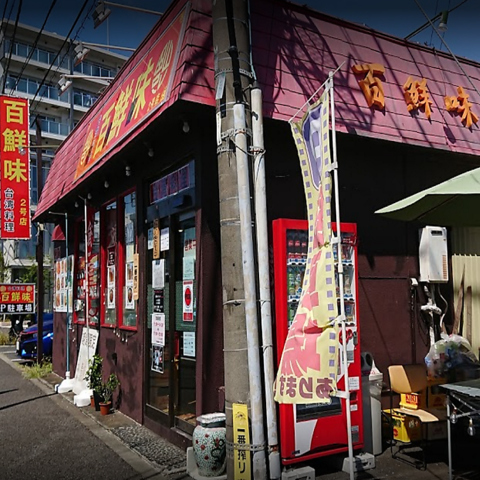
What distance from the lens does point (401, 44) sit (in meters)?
7.44

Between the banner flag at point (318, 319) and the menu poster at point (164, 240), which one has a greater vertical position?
the menu poster at point (164, 240)

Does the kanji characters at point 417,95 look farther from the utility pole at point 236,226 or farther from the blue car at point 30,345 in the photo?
the blue car at point 30,345

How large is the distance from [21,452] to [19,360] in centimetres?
1057

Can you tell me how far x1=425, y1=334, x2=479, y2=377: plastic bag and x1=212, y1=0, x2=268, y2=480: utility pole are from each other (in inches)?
111

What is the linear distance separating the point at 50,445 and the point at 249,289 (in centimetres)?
382

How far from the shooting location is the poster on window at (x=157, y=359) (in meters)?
7.39

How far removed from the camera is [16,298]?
16969mm

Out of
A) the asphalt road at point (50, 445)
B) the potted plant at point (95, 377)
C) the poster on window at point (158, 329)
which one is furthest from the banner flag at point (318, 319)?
the potted plant at point (95, 377)

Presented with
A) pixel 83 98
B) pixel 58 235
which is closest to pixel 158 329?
pixel 58 235

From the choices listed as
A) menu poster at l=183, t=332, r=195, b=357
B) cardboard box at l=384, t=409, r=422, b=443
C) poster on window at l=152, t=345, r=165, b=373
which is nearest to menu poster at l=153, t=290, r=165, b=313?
poster on window at l=152, t=345, r=165, b=373

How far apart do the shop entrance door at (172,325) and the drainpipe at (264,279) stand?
156cm

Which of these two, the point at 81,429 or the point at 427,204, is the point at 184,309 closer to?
the point at 81,429

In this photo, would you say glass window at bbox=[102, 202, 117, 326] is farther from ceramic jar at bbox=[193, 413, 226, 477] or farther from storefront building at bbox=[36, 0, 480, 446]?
ceramic jar at bbox=[193, 413, 226, 477]

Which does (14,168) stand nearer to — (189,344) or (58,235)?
(58,235)
